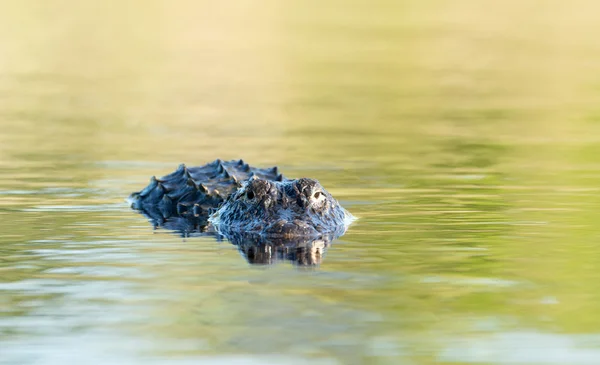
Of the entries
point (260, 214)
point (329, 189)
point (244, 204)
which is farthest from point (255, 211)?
point (329, 189)

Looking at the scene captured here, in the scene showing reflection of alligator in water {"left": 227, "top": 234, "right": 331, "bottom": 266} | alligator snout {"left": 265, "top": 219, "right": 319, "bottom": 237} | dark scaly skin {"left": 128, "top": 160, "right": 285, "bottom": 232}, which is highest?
dark scaly skin {"left": 128, "top": 160, "right": 285, "bottom": 232}

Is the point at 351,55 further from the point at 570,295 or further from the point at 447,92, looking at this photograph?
the point at 570,295

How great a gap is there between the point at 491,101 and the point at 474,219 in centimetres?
1529

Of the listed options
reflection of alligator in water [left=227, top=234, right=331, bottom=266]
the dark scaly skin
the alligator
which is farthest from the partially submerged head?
the dark scaly skin

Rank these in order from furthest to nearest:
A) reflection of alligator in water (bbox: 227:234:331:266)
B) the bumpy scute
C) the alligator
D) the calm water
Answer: the bumpy scute → the alligator → reflection of alligator in water (bbox: 227:234:331:266) → the calm water

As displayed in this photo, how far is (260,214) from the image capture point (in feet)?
44.1

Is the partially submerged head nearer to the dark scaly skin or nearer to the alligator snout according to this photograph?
the alligator snout

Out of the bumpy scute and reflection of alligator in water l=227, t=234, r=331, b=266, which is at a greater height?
the bumpy scute

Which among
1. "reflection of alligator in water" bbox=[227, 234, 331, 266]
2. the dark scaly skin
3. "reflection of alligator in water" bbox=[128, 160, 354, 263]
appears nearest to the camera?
"reflection of alligator in water" bbox=[227, 234, 331, 266]

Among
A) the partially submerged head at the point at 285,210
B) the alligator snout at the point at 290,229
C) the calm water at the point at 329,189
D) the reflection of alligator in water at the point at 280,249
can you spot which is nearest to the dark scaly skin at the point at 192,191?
the calm water at the point at 329,189

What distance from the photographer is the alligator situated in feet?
43.0

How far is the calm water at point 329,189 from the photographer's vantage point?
849 centimetres

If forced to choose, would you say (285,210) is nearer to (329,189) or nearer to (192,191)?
(192,191)

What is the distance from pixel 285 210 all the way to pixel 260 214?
0.94 feet
